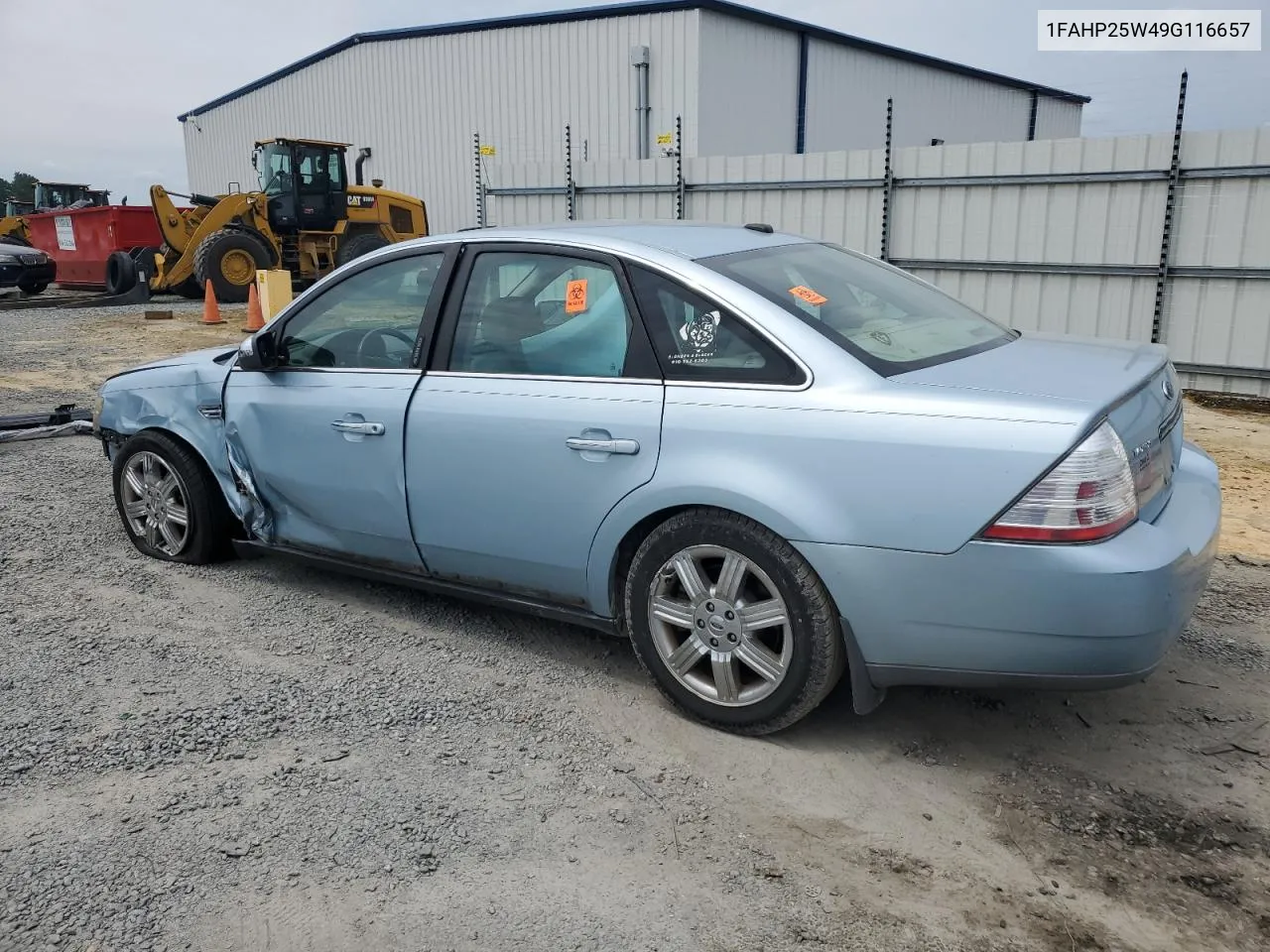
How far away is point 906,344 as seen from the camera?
3.32m

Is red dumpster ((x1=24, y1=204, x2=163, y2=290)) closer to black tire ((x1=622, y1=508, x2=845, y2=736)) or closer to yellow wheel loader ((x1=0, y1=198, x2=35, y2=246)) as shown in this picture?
yellow wheel loader ((x1=0, y1=198, x2=35, y2=246))

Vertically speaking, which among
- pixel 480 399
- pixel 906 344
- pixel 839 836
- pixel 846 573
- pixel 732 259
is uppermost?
pixel 732 259

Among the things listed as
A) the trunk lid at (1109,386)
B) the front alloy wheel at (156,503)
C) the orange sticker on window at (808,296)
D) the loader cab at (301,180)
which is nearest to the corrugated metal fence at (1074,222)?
the trunk lid at (1109,386)

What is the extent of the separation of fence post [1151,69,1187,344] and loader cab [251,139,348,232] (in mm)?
15149

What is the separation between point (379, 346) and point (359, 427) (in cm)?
36

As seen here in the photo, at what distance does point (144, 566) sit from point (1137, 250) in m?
Answer: 8.98

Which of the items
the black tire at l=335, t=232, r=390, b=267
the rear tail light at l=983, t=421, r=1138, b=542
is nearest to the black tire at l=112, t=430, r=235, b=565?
the rear tail light at l=983, t=421, r=1138, b=542

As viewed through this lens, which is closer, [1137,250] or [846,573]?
[846,573]

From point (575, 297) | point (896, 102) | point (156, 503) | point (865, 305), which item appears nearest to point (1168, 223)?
point (865, 305)

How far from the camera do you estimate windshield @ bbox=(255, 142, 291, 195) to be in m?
19.8

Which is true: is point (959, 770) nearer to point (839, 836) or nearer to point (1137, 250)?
point (839, 836)

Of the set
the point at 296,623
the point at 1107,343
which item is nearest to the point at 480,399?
the point at 296,623

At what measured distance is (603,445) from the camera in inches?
131

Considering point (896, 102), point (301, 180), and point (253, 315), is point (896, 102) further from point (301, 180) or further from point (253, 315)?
point (253, 315)
